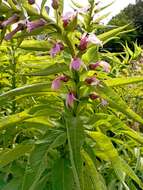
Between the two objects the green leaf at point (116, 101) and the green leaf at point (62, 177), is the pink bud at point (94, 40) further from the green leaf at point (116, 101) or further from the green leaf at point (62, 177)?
the green leaf at point (62, 177)

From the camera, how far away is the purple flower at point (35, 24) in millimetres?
1763

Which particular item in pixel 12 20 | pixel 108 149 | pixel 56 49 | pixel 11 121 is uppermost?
pixel 12 20

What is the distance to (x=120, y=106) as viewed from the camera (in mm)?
1878

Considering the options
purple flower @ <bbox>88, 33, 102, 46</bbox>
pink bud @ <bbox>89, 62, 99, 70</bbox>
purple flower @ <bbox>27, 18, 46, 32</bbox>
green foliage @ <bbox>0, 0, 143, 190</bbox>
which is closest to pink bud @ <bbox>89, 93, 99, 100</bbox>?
green foliage @ <bbox>0, 0, 143, 190</bbox>

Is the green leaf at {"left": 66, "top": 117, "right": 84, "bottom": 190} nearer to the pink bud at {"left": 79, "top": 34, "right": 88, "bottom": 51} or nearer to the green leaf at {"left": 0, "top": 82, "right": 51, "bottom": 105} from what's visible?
the green leaf at {"left": 0, "top": 82, "right": 51, "bottom": 105}

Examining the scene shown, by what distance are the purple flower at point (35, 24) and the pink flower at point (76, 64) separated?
16 cm

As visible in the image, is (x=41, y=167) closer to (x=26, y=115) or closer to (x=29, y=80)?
(x=26, y=115)

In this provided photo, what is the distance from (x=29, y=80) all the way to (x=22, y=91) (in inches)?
31.9

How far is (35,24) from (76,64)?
0.20m

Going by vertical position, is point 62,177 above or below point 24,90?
below

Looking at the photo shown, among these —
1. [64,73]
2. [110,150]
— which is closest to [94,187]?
[110,150]

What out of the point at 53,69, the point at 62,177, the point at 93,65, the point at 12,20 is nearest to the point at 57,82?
the point at 53,69

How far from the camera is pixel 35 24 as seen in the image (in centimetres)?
177

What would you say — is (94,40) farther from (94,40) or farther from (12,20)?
(12,20)
